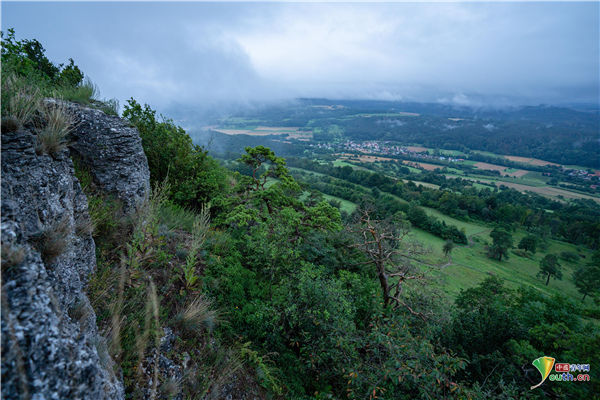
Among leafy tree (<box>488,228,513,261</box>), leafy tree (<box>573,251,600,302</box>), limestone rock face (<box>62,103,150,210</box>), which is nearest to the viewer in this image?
limestone rock face (<box>62,103,150,210</box>)

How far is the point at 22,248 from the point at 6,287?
340mm

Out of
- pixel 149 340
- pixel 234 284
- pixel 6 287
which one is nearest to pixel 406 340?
pixel 234 284

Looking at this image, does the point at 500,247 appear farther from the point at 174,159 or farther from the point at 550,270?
the point at 174,159

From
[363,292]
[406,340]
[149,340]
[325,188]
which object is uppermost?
[149,340]

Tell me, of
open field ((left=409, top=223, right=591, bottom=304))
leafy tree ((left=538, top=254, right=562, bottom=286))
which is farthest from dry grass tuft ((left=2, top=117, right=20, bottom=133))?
leafy tree ((left=538, top=254, right=562, bottom=286))

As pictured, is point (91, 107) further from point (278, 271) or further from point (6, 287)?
point (278, 271)

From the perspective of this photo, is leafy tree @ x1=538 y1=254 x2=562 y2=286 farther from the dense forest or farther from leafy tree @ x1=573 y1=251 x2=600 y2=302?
the dense forest

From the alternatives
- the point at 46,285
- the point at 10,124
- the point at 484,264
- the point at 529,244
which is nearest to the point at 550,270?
the point at 529,244

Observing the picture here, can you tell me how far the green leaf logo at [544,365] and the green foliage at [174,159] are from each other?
12.3 m

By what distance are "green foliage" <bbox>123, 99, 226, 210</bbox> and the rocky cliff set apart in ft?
19.6

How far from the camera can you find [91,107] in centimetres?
628

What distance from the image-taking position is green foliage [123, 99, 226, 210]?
31.1 ft

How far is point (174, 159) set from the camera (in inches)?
393

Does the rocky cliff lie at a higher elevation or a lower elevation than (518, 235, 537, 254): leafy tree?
higher
